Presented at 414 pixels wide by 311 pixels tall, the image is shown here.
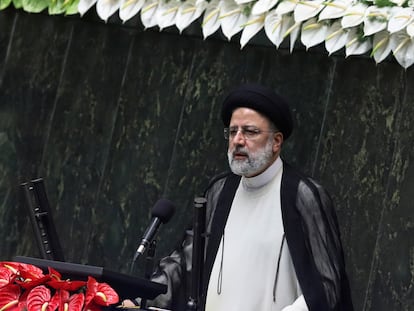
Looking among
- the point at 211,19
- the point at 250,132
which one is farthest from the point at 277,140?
the point at 211,19

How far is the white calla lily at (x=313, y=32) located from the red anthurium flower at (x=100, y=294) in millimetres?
2506

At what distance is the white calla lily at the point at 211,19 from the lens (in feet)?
29.5

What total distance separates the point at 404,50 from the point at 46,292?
259 centimetres

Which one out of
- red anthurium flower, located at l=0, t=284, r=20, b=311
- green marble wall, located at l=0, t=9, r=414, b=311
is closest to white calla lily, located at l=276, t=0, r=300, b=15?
green marble wall, located at l=0, t=9, r=414, b=311

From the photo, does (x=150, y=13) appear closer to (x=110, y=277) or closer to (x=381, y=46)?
(x=381, y=46)

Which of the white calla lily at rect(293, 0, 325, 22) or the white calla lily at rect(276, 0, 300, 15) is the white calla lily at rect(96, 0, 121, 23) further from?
the white calla lily at rect(293, 0, 325, 22)

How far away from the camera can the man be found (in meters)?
7.43

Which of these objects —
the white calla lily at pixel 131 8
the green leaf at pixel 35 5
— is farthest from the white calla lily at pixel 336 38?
the green leaf at pixel 35 5

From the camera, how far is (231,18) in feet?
29.2

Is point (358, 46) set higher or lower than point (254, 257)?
higher

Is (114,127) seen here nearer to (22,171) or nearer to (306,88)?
(22,171)

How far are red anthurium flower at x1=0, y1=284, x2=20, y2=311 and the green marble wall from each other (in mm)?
2501

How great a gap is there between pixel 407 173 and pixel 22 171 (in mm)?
3056

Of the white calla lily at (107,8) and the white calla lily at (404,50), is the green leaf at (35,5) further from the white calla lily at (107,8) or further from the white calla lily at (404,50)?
the white calla lily at (404,50)
